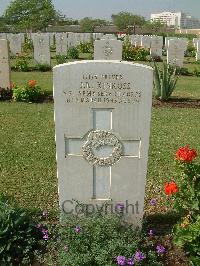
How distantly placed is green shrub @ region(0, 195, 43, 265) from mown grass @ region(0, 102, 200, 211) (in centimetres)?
88

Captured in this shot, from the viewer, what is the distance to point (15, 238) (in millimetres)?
3346

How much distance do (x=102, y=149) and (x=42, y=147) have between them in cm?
322

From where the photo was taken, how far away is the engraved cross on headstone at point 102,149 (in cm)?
332

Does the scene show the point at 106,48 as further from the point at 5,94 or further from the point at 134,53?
the point at 134,53

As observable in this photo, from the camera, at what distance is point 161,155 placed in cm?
632

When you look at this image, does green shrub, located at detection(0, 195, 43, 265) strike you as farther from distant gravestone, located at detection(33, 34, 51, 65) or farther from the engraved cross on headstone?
distant gravestone, located at detection(33, 34, 51, 65)

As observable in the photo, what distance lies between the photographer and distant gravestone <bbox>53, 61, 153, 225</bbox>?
126 inches

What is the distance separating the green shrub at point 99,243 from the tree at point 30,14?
51.7 meters

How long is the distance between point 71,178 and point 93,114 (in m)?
0.66

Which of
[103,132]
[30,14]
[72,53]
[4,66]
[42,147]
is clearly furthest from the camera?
[30,14]

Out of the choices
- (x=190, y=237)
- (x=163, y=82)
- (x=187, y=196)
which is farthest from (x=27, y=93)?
(x=190, y=237)

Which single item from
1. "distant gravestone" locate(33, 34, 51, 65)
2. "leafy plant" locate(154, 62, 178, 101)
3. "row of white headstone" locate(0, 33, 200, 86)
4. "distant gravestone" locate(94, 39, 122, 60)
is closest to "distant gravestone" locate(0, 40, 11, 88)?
"row of white headstone" locate(0, 33, 200, 86)

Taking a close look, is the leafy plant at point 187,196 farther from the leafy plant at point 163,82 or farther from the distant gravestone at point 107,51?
the distant gravestone at point 107,51

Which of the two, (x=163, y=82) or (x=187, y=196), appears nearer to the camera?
(x=187, y=196)
